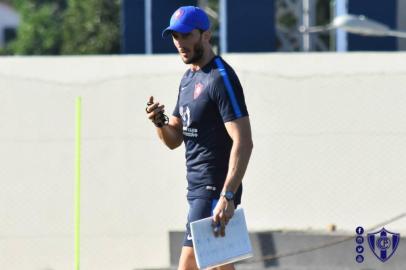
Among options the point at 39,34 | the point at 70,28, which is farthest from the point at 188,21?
the point at 39,34

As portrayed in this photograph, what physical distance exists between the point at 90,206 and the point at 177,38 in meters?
4.14

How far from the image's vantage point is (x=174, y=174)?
9719 mm

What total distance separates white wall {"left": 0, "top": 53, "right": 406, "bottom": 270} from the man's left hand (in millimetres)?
3958

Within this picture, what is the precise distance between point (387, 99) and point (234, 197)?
13.3 feet

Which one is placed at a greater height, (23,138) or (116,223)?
(23,138)

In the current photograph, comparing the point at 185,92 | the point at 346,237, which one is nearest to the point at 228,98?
the point at 185,92

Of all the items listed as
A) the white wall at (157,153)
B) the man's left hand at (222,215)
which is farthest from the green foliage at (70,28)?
the man's left hand at (222,215)

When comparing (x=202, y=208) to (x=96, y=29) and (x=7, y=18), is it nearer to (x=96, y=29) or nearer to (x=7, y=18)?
(x=96, y=29)

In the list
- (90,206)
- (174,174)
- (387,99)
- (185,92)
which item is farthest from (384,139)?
(185,92)

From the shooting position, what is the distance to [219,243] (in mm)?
5715

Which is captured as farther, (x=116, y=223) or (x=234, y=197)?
(x=116, y=223)

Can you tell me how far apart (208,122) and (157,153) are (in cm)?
389

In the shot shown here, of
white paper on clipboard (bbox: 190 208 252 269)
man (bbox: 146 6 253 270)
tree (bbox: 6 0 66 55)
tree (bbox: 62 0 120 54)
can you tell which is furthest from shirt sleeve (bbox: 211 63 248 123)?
tree (bbox: 6 0 66 55)

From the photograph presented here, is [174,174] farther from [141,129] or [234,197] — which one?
[234,197]
